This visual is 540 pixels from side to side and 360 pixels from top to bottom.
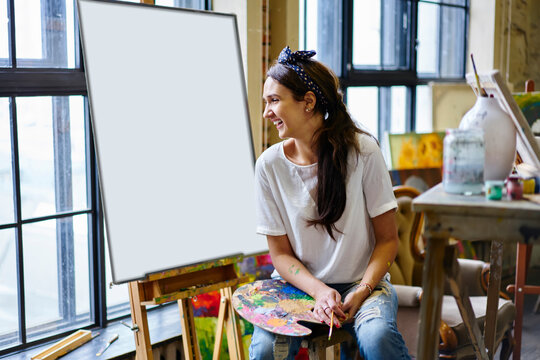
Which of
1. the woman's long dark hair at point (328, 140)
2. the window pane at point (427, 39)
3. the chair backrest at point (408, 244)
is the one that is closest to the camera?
the woman's long dark hair at point (328, 140)

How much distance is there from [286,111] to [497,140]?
2.29 ft

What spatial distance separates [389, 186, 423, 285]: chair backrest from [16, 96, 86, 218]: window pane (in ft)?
4.38

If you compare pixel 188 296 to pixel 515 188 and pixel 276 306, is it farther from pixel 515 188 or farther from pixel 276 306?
pixel 515 188

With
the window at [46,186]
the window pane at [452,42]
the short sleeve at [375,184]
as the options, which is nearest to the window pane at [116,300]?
the window at [46,186]

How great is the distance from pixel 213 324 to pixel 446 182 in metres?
1.27

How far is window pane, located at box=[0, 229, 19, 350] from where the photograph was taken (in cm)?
219

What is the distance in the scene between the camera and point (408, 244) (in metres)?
2.87

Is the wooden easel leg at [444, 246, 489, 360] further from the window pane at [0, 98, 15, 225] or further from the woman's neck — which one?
the window pane at [0, 98, 15, 225]

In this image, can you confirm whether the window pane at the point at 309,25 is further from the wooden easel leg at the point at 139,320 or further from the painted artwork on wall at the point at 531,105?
the wooden easel leg at the point at 139,320

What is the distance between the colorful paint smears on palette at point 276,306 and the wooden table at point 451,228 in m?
0.38

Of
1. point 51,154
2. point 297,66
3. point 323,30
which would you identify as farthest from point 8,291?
point 323,30

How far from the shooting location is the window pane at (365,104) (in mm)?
3629

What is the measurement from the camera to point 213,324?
2395 mm

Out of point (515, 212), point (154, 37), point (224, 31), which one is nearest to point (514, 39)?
point (224, 31)
